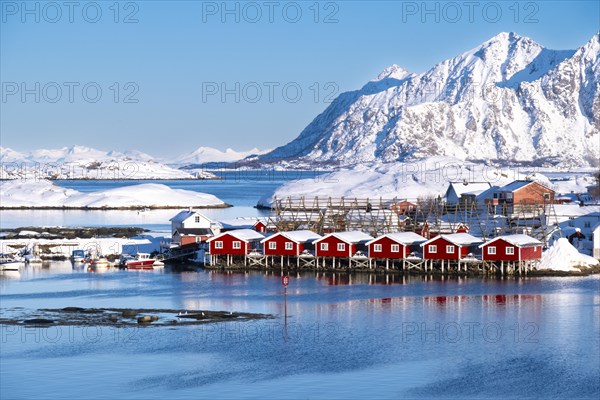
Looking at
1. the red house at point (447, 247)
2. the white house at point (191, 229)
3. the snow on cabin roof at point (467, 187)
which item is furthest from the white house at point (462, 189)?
the red house at point (447, 247)

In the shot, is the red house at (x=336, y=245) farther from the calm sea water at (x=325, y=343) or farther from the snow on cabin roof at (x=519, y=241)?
the snow on cabin roof at (x=519, y=241)

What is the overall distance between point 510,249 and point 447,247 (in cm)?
245

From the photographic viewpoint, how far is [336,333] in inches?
1233

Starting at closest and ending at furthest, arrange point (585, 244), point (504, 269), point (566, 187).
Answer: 1. point (504, 269)
2. point (585, 244)
3. point (566, 187)

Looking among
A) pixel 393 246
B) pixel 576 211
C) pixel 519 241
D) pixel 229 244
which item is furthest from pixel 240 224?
pixel 519 241

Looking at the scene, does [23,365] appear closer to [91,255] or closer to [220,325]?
[220,325]

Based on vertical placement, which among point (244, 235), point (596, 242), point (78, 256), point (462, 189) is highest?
point (462, 189)

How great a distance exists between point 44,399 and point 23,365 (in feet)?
11.1

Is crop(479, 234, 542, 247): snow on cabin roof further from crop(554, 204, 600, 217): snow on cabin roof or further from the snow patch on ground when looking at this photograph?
crop(554, 204, 600, 217): snow on cabin roof

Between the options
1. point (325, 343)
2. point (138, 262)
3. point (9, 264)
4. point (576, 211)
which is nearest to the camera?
point (325, 343)

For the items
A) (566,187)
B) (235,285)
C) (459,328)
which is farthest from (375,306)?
(566,187)

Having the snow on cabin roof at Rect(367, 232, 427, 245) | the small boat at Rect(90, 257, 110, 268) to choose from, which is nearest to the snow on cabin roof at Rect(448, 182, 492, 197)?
the snow on cabin roof at Rect(367, 232, 427, 245)

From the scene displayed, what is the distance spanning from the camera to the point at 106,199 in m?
99.5

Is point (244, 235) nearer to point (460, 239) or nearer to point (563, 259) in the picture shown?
point (460, 239)
